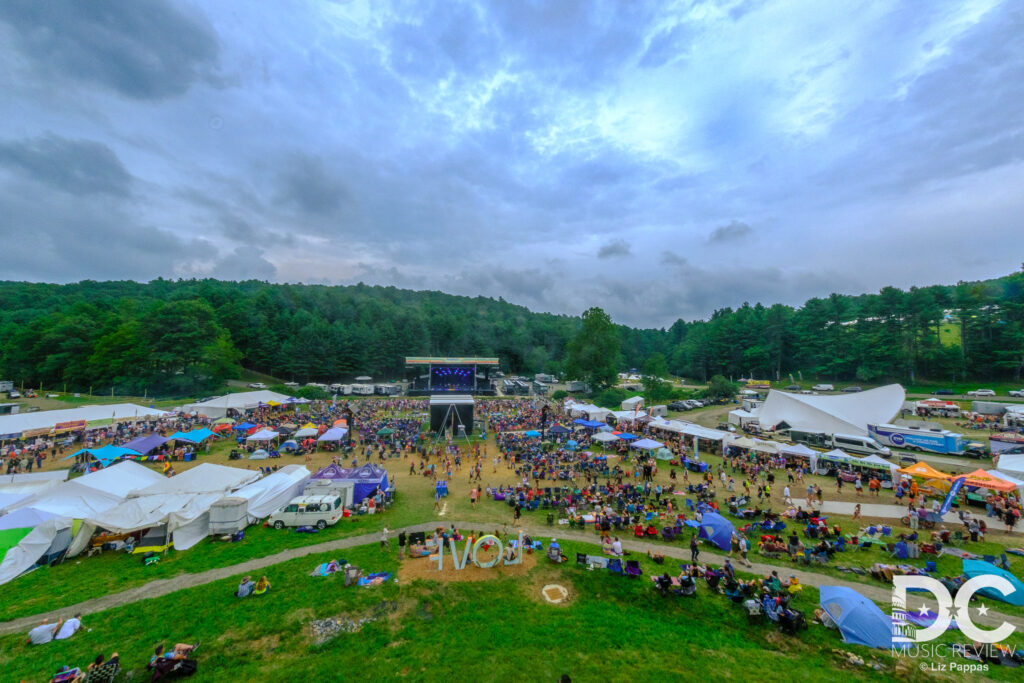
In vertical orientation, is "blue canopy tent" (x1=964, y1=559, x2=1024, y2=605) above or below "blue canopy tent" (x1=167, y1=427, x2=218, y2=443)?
below

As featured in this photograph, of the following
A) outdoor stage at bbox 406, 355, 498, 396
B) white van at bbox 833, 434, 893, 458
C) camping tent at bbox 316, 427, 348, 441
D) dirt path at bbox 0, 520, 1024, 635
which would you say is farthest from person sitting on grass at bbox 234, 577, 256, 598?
outdoor stage at bbox 406, 355, 498, 396

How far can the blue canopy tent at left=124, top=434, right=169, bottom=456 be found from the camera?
2083 cm

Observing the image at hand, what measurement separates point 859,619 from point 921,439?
78.0ft

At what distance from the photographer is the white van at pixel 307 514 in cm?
1307

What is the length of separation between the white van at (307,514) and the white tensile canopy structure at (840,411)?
28484 mm

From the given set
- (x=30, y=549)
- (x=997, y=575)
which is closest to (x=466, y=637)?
(x=997, y=575)

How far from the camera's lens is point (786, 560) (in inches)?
435

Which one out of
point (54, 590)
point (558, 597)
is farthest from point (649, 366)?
point (54, 590)

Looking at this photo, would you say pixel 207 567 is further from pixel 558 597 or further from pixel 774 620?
pixel 774 620

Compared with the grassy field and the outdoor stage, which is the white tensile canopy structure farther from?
the outdoor stage

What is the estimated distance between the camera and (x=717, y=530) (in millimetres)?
11688

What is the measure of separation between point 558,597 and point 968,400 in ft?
182

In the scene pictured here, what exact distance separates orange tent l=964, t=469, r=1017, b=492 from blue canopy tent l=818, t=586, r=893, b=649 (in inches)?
462

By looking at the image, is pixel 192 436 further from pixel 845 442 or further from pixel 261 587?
pixel 845 442
